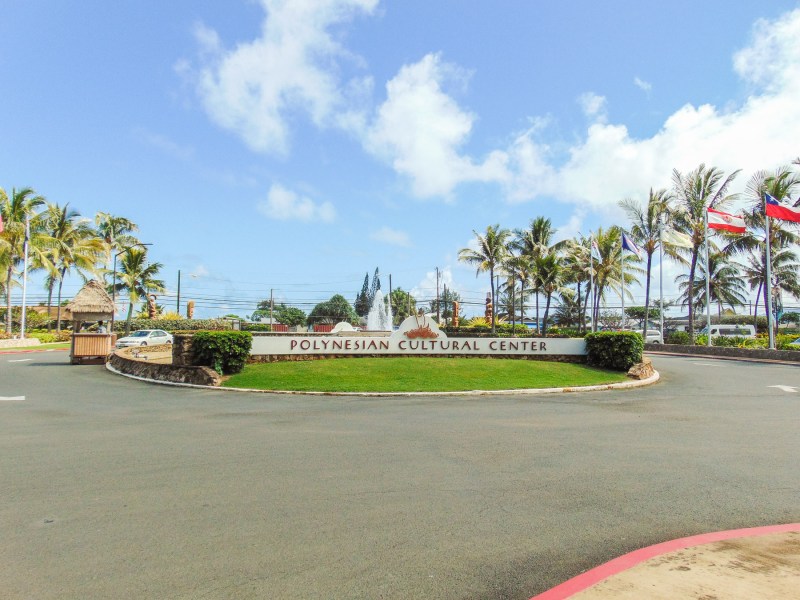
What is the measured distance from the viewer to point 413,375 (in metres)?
17.3

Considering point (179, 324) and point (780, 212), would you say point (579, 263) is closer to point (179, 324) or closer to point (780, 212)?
point (780, 212)

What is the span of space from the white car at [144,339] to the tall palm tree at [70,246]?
630 inches

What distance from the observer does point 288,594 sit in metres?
3.65

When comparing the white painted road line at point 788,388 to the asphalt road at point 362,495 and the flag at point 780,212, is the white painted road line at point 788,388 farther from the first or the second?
the flag at point 780,212

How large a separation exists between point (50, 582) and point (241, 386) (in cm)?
1258

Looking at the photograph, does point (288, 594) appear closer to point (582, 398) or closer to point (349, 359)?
point (582, 398)

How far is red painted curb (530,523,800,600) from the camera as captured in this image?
11.9 ft

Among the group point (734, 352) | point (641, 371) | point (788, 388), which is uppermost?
point (734, 352)

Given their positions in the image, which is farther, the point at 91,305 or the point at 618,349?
the point at 91,305

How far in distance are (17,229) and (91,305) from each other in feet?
44.2

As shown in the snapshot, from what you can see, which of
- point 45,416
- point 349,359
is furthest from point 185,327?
point 45,416

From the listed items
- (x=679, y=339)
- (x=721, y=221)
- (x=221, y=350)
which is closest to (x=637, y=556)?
(x=221, y=350)

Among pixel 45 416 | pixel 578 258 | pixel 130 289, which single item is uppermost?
pixel 578 258

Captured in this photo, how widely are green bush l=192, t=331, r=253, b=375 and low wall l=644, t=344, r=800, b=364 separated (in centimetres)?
2500
